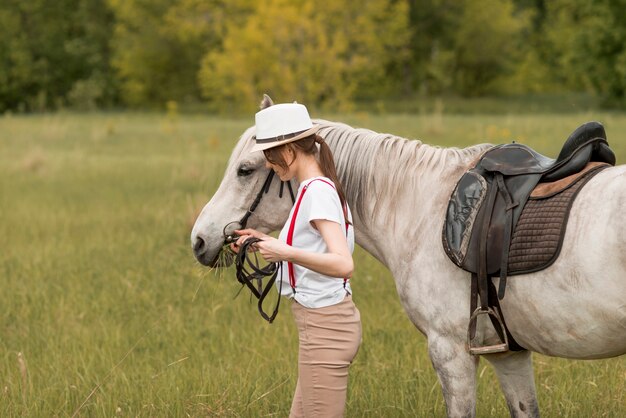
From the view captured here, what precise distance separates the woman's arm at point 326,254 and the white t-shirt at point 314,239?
1.7 inches

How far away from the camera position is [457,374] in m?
3.63

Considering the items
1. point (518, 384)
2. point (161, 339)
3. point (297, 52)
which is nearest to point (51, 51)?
point (297, 52)

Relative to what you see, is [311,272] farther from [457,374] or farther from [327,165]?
[457,374]

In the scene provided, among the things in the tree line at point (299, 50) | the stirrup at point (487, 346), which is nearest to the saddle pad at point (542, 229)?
the stirrup at point (487, 346)

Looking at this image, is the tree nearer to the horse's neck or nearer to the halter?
the horse's neck

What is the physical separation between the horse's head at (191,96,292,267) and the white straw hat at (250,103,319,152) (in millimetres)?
363

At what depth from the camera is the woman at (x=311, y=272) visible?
11.1ft

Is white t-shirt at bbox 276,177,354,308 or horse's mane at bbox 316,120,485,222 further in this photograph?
horse's mane at bbox 316,120,485,222

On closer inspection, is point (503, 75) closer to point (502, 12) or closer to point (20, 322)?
point (502, 12)

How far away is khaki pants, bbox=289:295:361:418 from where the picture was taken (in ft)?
11.2

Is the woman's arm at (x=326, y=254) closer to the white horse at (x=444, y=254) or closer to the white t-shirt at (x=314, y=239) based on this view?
the white t-shirt at (x=314, y=239)

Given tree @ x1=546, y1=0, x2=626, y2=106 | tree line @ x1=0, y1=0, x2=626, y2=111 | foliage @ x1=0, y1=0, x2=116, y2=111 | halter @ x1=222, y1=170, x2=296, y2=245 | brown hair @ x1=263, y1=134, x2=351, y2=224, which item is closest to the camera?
brown hair @ x1=263, y1=134, x2=351, y2=224

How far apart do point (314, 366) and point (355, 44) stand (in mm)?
42041

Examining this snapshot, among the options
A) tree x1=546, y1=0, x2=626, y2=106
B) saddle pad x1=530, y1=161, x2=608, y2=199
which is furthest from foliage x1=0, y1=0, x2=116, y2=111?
saddle pad x1=530, y1=161, x2=608, y2=199
